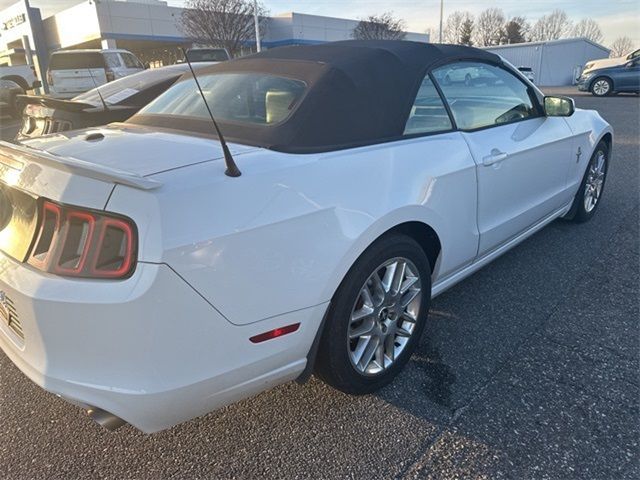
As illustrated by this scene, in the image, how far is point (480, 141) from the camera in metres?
2.82

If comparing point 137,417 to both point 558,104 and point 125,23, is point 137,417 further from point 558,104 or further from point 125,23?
point 125,23

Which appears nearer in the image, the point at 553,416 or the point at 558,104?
the point at 553,416

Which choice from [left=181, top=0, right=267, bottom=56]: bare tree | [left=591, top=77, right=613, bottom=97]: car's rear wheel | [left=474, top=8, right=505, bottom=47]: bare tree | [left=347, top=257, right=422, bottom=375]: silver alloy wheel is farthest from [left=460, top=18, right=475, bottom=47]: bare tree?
[left=347, top=257, right=422, bottom=375]: silver alloy wheel

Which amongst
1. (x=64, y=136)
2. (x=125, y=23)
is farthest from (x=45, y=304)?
(x=125, y=23)

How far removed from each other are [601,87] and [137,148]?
20667mm

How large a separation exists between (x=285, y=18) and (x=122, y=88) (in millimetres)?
34058

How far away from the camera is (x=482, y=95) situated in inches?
124

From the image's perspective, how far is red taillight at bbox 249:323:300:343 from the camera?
1.80 m

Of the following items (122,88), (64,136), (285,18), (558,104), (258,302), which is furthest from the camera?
(285,18)

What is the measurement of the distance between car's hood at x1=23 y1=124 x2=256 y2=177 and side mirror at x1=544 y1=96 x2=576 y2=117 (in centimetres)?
257

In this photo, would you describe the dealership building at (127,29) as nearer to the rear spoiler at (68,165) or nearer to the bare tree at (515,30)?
the bare tree at (515,30)

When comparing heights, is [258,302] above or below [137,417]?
above

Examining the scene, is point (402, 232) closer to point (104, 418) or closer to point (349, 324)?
point (349, 324)

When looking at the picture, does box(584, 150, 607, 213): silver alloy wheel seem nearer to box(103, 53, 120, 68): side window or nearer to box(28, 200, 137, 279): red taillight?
box(28, 200, 137, 279): red taillight
